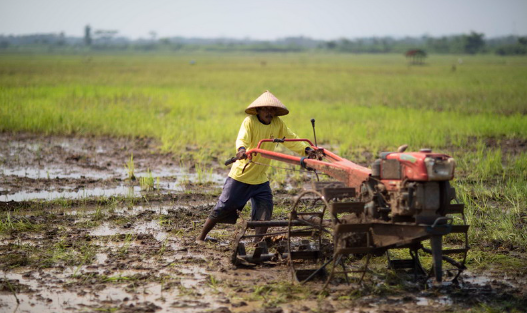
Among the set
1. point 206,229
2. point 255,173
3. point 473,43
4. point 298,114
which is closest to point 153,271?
point 206,229

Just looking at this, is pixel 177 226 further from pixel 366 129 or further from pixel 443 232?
pixel 366 129

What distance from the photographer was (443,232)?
13.9 feet

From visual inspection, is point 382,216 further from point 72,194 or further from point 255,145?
point 72,194

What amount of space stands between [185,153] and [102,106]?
21.1ft

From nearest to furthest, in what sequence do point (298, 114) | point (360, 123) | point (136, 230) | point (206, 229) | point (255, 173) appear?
point (255, 173) < point (206, 229) < point (136, 230) < point (360, 123) < point (298, 114)

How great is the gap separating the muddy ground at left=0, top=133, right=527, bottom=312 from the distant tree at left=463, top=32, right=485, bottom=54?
10468cm

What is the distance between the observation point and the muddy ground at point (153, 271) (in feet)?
Answer: 14.4

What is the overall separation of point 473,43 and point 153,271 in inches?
4316

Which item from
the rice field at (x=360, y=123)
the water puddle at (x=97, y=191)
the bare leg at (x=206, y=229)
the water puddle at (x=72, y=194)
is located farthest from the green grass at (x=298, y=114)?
the bare leg at (x=206, y=229)

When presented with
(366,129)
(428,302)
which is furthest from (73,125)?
(428,302)

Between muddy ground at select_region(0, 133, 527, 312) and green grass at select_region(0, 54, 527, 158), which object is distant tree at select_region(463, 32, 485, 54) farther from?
muddy ground at select_region(0, 133, 527, 312)

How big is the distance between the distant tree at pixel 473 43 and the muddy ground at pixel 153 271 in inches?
4121

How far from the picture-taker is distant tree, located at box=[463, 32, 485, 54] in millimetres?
104562

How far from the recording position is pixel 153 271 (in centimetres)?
507
